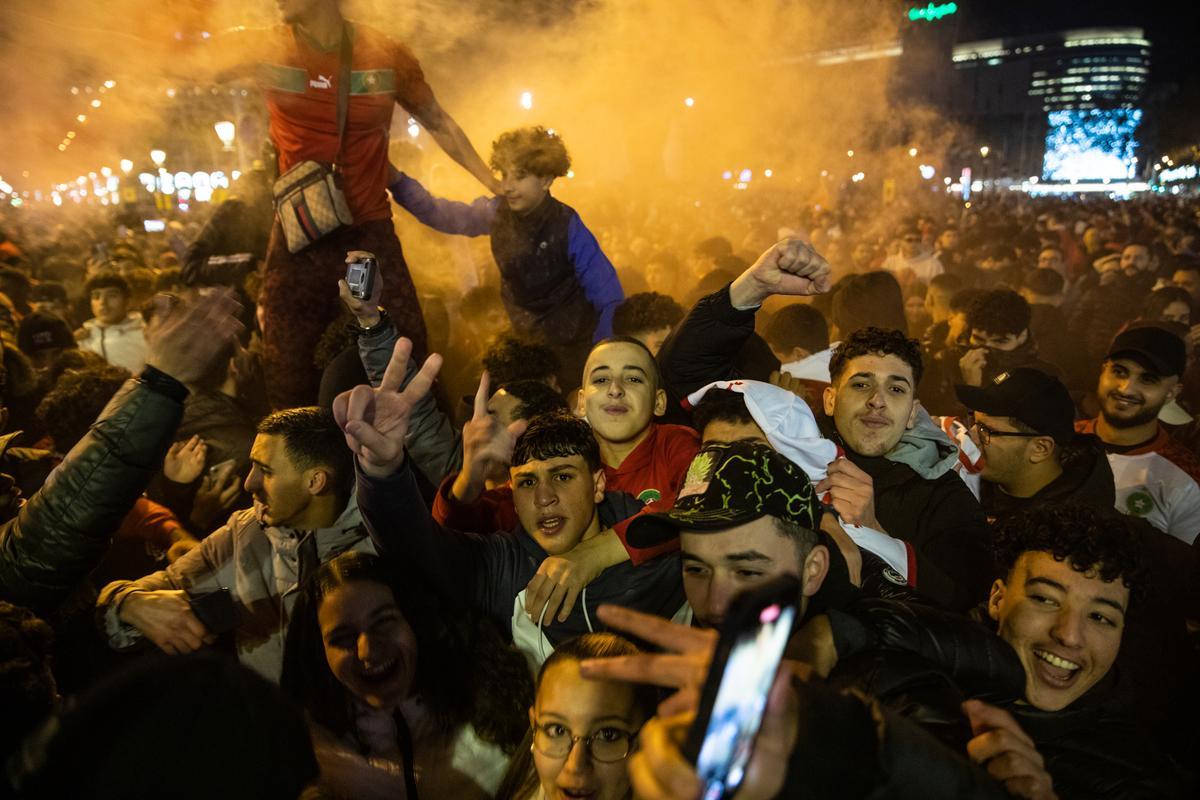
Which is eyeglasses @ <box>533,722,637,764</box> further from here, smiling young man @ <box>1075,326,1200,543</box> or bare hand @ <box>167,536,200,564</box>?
smiling young man @ <box>1075,326,1200,543</box>

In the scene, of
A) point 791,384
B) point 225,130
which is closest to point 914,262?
point 791,384

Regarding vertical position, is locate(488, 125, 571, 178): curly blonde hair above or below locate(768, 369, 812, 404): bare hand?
above

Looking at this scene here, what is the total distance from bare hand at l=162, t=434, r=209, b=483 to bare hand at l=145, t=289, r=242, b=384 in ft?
5.55

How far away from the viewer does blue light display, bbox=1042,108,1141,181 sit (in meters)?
78.2

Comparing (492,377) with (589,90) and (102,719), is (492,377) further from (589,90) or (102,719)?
(589,90)

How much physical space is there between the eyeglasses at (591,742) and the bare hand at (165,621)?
113cm

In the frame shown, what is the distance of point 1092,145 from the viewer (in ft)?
262

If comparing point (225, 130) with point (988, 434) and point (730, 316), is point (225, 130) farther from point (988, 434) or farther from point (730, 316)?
point (988, 434)

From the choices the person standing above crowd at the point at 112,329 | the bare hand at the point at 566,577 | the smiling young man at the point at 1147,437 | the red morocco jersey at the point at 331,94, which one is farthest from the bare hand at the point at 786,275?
the person standing above crowd at the point at 112,329

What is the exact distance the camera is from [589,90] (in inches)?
278

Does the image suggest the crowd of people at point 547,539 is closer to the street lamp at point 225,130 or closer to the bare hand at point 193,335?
the bare hand at point 193,335

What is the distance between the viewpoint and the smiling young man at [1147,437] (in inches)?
138

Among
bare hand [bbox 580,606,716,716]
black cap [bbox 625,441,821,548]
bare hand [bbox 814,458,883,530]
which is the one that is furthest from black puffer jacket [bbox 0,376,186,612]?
bare hand [bbox 814,458,883,530]

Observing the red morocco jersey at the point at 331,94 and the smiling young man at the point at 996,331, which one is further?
the smiling young man at the point at 996,331
